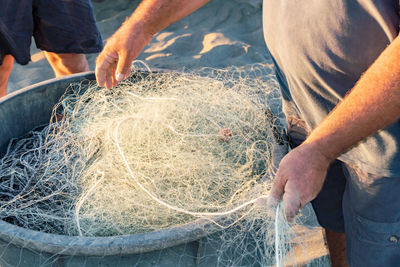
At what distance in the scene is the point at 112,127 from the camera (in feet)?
6.11

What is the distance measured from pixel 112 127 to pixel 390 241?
1.18m

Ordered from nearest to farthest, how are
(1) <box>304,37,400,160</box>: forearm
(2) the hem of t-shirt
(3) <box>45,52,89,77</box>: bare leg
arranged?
(1) <box>304,37,400,160</box>: forearm < (2) the hem of t-shirt < (3) <box>45,52,89,77</box>: bare leg

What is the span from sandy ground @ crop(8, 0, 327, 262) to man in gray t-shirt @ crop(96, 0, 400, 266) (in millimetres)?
1682

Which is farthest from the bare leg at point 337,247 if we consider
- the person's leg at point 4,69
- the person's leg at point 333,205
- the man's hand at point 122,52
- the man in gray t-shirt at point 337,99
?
the person's leg at point 4,69

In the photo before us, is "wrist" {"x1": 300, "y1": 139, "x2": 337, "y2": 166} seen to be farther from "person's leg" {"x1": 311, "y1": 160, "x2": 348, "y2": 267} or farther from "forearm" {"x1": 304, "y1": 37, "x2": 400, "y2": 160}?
"person's leg" {"x1": 311, "y1": 160, "x2": 348, "y2": 267}

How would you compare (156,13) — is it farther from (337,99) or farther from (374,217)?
(374,217)

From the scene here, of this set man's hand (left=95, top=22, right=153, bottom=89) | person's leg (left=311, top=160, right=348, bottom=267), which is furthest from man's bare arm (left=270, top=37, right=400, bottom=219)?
man's hand (left=95, top=22, right=153, bottom=89)

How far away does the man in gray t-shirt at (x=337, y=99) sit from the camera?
1.05 metres

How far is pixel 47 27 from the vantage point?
92.5 inches

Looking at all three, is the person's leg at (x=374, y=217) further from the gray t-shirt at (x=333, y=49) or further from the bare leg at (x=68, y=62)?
the bare leg at (x=68, y=62)

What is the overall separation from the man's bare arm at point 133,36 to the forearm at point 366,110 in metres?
0.83

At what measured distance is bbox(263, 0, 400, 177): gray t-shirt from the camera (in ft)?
3.75

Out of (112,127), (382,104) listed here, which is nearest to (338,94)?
(382,104)

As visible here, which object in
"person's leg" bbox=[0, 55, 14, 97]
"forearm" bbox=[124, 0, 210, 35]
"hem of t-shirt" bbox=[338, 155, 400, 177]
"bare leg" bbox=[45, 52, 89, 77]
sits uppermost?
"forearm" bbox=[124, 0, 210, 35]
